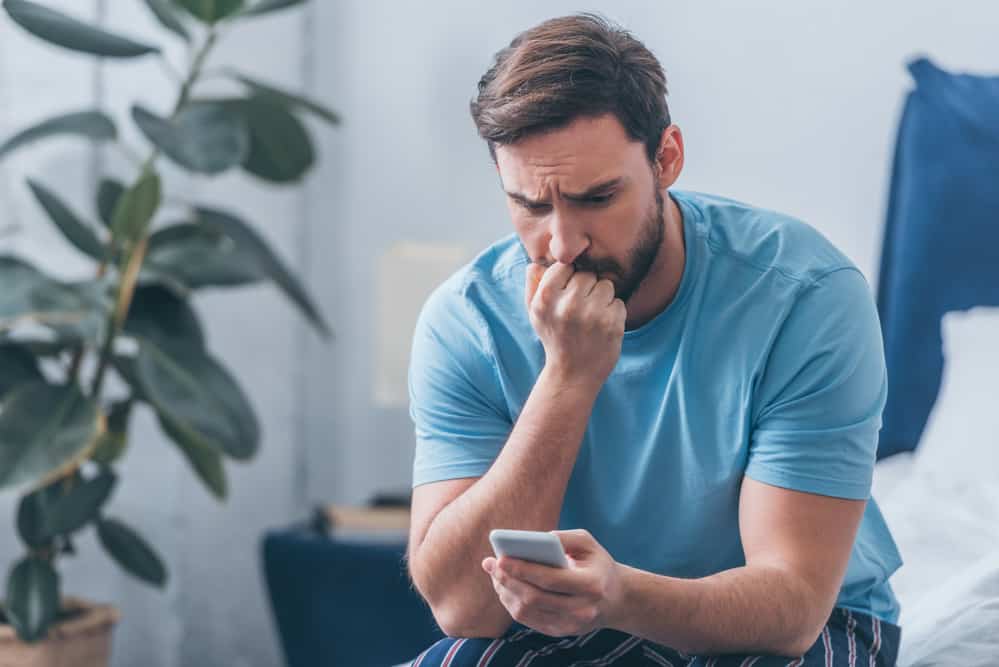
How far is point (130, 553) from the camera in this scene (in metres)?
2.27

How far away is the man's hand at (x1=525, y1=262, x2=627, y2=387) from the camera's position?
126 cm

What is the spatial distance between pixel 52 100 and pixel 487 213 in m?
0.96

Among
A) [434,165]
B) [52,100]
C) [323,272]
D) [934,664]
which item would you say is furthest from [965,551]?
[52,100]

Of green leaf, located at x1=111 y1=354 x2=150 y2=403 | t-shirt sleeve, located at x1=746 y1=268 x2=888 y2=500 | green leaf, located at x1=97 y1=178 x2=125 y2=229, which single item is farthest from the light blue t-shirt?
green leaf, located at x1=97 y1=178 x2=125 y2=229

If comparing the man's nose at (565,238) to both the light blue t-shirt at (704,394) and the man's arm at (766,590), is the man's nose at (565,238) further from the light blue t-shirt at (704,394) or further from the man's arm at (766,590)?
the man's arm at (766,590)

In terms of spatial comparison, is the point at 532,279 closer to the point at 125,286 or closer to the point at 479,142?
the point at 125,286

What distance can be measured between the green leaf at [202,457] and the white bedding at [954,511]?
3.93ft

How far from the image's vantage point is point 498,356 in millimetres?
1372

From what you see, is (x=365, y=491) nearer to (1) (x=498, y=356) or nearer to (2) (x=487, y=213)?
(2) (x=487, y=213)

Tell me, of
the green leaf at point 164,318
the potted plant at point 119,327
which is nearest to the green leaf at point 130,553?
the potted plant at point 119,327

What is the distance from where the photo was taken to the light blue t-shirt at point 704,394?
123cm

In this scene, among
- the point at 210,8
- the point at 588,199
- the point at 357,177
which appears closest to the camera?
the point at 588,199

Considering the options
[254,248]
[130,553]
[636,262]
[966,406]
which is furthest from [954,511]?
[130,553]

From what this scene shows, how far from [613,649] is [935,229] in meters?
1.13
